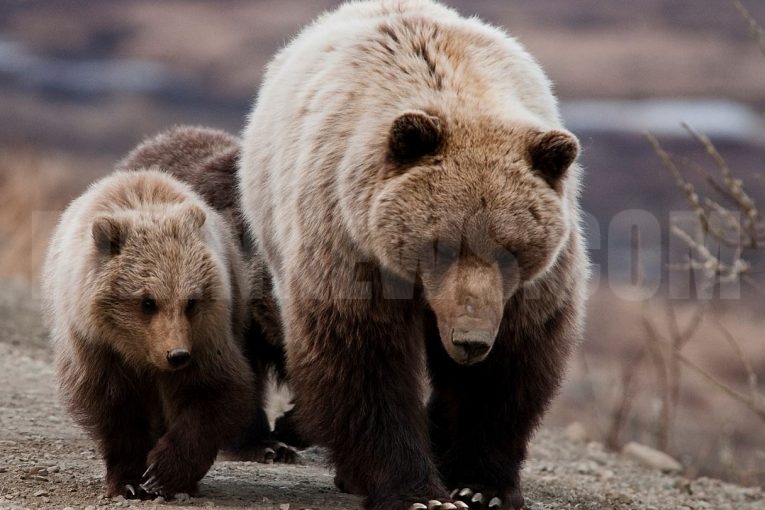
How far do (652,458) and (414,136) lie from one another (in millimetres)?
5031

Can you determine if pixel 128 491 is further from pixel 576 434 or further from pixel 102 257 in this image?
pixel 576 434

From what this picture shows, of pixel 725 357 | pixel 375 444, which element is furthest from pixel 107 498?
pixel 725 357

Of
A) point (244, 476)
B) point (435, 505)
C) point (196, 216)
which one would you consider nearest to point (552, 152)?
point (435, 505)

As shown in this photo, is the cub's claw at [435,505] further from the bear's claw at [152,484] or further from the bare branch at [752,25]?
the bare branch at [752,25]

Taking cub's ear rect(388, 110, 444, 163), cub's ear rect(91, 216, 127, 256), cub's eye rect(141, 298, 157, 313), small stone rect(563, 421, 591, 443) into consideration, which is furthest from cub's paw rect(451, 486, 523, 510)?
small stone rect(563, 421, 591, 443)

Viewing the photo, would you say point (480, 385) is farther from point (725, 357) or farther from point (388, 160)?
point (725, 357)

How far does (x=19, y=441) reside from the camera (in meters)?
6.66

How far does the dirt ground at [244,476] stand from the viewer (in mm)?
5559

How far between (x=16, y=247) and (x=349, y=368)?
970 centimetres

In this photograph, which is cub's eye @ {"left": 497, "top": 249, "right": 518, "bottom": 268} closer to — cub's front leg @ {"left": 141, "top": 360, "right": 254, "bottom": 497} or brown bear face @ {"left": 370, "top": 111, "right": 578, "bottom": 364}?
brown bear face @ {"left": 370, "top": 111, "right": 578, "bottom": 364}

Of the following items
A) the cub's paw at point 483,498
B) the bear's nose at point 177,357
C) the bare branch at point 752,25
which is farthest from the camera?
the bare branch at point 752,25

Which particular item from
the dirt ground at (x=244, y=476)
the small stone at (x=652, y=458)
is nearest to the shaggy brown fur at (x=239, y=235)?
the dirt ground at (x=244, y=476)

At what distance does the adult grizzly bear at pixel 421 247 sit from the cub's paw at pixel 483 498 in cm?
1

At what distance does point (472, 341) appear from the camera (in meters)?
4.63
